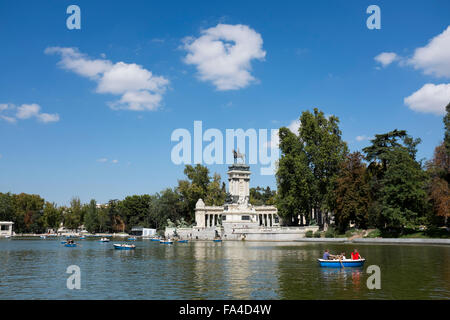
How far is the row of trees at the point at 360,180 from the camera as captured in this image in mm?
57562

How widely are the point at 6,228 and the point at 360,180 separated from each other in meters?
110

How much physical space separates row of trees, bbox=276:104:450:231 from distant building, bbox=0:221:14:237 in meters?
86.9

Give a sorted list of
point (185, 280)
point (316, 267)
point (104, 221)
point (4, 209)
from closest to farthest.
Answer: point (185, 280), point (316, 267), point (4, 209), point (104, 221)

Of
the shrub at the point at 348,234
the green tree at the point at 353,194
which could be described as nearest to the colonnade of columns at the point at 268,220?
the shrub at the point at 348,234

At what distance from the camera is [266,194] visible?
151500mm

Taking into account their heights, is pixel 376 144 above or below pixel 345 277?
above

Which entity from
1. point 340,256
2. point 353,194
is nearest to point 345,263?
point 340,256

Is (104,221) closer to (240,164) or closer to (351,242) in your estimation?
(240,164)

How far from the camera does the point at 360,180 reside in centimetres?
6619

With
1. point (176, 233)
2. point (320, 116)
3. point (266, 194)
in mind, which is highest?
point (320, 116)

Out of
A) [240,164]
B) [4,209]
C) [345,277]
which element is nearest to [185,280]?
[345,277]

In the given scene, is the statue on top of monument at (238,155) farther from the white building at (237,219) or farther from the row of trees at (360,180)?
the row of trees at (360,180)

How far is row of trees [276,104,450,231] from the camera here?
57562 millimetres
